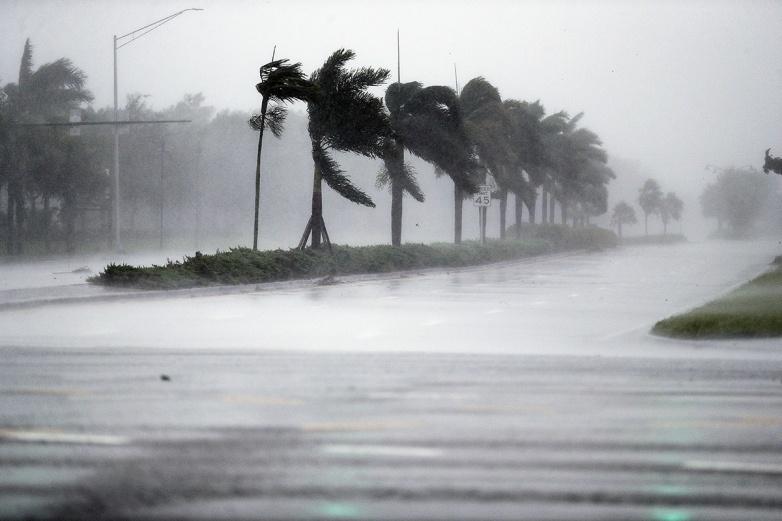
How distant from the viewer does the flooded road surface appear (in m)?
6.57

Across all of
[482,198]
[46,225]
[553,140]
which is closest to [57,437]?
[482,198]

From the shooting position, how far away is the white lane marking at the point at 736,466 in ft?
24.9

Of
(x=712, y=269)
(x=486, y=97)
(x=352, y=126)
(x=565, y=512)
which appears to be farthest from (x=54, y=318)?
(x=486, y=97)

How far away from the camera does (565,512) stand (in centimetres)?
632

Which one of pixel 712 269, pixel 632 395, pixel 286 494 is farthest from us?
pixel 712 269

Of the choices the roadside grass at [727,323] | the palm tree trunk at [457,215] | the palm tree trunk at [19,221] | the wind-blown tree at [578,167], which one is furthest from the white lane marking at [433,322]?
the wind-blown tree at [578,167]

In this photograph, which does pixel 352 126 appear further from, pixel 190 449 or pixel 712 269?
pixel 190 449

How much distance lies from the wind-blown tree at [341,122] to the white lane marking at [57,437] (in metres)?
29.1

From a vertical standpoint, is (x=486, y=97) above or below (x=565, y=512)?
above

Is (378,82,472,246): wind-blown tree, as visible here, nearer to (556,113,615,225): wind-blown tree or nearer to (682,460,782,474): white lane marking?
(556,113,615,225): wind-blown tree

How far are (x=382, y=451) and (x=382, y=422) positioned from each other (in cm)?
125

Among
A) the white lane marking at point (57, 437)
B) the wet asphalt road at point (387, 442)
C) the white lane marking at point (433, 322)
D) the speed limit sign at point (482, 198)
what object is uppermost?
the speed limit sign at point (482, 198)

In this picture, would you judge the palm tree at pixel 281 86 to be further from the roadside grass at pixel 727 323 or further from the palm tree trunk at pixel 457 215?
the palm tree trunk at pixel 457 215

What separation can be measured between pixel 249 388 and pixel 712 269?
3879 cm
